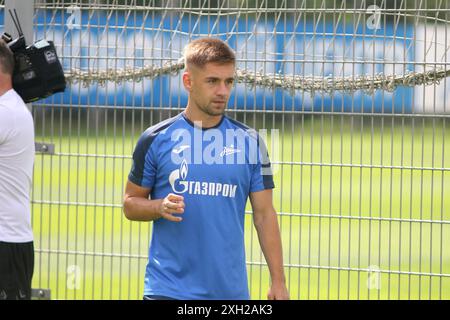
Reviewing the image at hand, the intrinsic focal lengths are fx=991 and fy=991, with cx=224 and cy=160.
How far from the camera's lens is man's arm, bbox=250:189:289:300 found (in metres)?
4.96

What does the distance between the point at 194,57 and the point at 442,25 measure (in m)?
2.49

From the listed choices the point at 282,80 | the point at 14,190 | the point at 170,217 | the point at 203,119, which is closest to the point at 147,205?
the point at 170,217

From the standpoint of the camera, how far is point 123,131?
291 inches

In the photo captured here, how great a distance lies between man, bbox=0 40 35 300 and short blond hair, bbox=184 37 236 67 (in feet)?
4.50

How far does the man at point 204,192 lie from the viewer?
195 inches

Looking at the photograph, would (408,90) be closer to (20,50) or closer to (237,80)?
(237,80)

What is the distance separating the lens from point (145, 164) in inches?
200

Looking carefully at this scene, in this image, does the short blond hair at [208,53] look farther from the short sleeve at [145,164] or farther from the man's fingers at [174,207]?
the man's fingers at [174,207]

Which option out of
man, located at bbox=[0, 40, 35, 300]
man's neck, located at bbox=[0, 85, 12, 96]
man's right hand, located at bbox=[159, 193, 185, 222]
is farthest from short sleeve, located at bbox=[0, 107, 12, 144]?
man's right hand, located at bbox=[159, 193, 185, 222]

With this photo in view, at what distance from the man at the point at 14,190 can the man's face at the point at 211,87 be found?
4.58 ft

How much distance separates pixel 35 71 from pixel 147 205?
1.86m

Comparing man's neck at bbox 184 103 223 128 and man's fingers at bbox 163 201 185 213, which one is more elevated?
man's neck at bbox 184 103 223 128

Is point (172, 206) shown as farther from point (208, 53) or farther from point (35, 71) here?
point (35, 71)

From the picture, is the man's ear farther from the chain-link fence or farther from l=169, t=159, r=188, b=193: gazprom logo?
the chain-link fence
